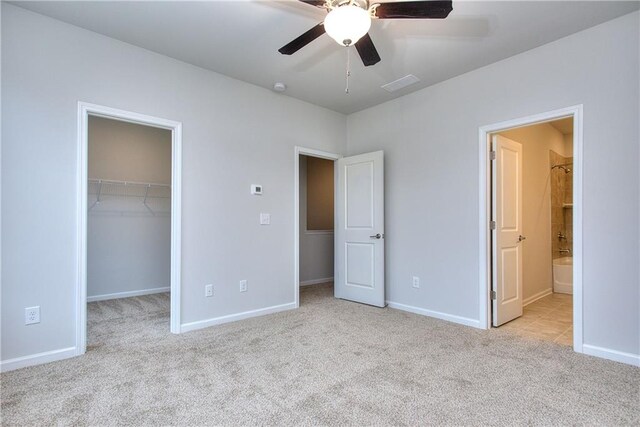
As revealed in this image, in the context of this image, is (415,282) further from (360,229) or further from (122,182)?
(122,182)

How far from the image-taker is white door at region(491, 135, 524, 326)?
136 inches

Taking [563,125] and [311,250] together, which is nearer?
[563,125]

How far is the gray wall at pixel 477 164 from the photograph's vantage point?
8.43ft

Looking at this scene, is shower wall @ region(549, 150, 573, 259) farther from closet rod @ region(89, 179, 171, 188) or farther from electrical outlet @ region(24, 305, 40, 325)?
electrical outlet @ region(24, 305, 40, 325)

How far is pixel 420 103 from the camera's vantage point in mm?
3961

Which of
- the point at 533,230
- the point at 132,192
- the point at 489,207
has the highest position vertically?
the point at 132,192

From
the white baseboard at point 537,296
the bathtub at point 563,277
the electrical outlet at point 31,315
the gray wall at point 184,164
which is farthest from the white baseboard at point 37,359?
the bathtub at point 563,277

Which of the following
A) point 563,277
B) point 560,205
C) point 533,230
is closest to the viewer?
point 533,230

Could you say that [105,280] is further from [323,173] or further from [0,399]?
[323,173]

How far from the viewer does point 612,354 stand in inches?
102

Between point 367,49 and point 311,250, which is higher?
point 367,49

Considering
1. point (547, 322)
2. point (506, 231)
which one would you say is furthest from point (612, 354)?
point (506, 231)

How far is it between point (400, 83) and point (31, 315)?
396cm

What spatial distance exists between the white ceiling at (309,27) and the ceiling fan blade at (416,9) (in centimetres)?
70
